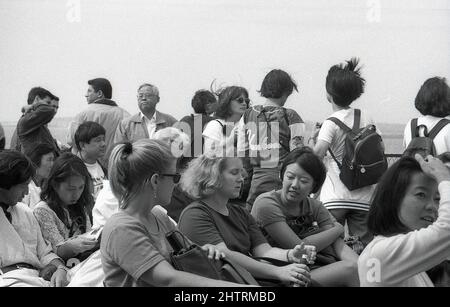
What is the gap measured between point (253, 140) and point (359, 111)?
0.69 metres

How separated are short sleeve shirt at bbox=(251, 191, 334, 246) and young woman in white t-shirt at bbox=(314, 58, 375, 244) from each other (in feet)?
1.98

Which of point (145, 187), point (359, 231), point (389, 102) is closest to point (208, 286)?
point (145, 187)

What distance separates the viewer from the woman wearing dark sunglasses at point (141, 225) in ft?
8.45

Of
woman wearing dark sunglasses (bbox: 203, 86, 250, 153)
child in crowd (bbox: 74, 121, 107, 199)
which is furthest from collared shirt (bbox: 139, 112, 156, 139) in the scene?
child in crowd (bbox: 74, 121, 107, 199)

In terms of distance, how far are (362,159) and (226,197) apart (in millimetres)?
1200

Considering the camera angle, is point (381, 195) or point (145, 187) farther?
point (145, 187)

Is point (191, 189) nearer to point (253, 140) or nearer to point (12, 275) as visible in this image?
point (12, 275)

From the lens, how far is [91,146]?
5016 millimetres

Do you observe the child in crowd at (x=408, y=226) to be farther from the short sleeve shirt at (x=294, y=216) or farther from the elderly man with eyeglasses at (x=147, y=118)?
the elderly man with eyeglasses at (x=147, y=118)

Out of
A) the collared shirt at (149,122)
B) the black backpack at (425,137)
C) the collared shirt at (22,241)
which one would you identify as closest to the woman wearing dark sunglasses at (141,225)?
the collared shirt at (22,241)

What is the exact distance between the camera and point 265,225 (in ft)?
12.6

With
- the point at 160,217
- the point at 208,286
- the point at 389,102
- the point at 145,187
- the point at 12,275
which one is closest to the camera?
the point at 208,286

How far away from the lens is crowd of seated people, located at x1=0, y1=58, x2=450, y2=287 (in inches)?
102

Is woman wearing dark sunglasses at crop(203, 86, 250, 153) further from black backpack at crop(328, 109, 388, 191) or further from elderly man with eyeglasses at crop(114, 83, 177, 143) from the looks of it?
black backpack at crop(328, 109, 388, 191)
